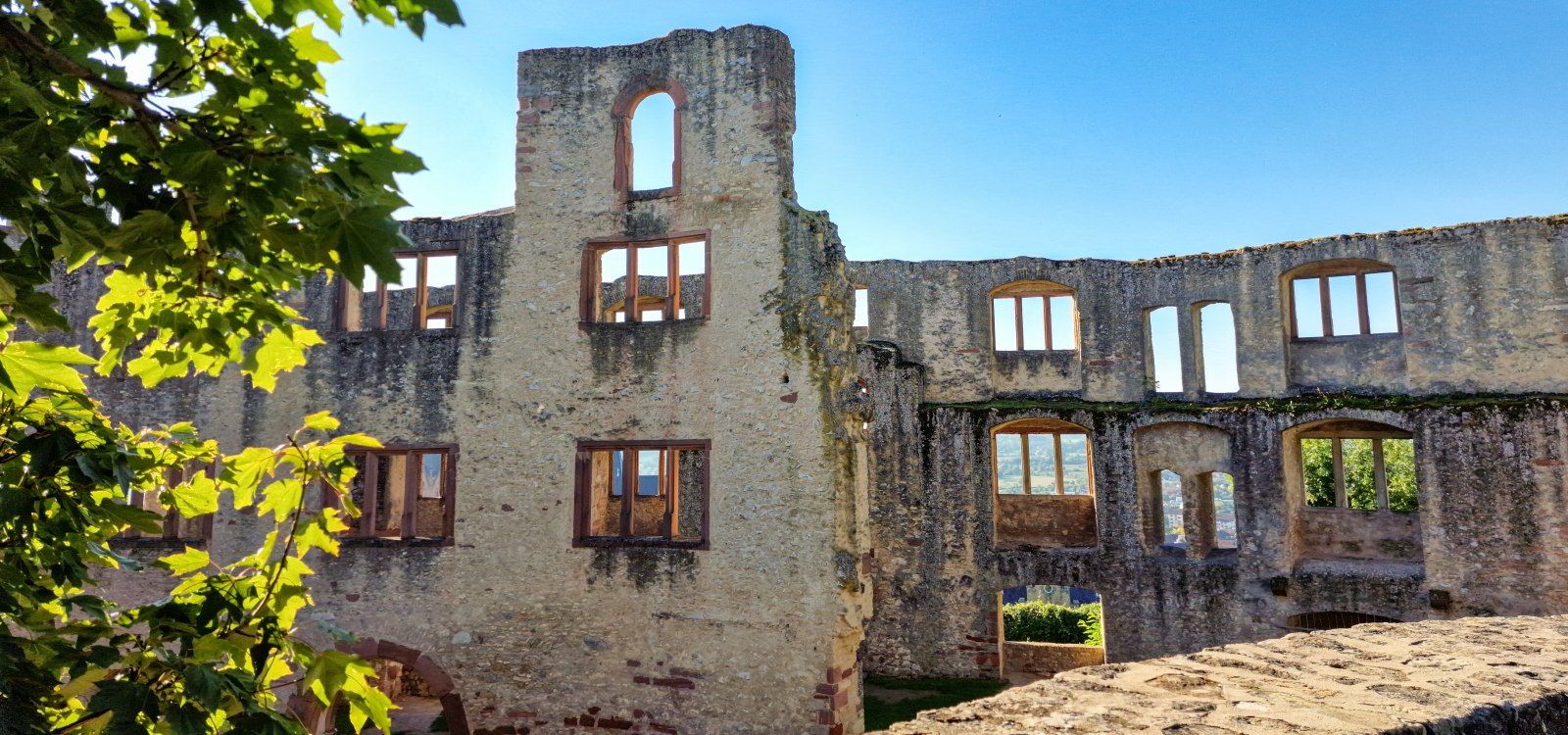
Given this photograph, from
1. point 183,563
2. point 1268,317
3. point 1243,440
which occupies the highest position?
point 1268,317

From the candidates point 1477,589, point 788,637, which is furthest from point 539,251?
point 1477,589

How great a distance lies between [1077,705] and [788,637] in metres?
5.82

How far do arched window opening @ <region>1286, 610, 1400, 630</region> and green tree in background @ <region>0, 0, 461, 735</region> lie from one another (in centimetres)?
1724

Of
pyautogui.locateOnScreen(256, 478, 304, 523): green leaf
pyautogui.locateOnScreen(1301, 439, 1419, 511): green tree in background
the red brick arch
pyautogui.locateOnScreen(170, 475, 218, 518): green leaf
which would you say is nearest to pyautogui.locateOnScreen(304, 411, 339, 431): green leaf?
pyautogui.locateOnScreen(256, 478, 304, 523): green leaf

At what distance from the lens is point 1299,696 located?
365 centimetres

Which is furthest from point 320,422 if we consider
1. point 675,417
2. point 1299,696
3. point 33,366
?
point 675,417

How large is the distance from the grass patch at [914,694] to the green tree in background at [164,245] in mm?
12424

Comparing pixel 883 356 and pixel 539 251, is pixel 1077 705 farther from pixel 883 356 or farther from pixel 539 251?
pixel 883 356

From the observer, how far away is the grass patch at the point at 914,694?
1456cm

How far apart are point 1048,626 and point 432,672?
15641mm

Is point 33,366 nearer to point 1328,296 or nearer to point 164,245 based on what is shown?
point 164,245

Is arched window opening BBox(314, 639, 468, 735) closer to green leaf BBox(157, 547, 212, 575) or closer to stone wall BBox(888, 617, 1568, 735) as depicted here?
green leaf BBox(157, 547, 212, 575)

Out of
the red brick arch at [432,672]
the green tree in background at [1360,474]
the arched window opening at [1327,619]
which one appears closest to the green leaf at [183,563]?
the red brick arch at [432,672]

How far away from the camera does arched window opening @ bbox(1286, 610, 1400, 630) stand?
52.2 feet
